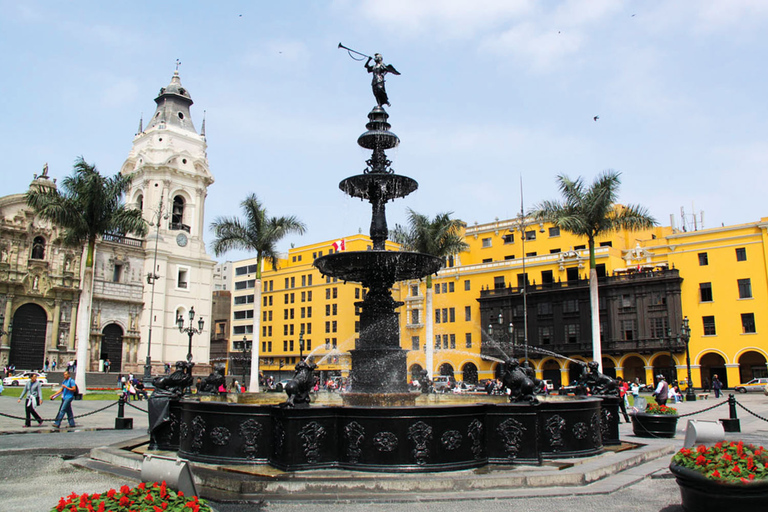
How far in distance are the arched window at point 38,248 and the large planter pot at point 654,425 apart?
5074 centimetres

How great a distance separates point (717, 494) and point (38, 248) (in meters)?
55.9

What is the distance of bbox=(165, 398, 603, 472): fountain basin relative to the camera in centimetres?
810

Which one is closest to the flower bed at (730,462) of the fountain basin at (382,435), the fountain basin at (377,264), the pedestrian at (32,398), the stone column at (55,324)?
the fountain basin at (382,435)

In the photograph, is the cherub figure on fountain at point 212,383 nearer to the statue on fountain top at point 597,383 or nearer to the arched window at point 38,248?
the statue on fountain top at point 597,383

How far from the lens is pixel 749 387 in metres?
42.8

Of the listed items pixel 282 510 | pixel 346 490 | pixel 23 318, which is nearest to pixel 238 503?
pixel 282 510

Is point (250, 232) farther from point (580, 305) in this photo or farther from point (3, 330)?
point (580, 305)

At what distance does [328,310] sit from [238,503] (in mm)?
69128

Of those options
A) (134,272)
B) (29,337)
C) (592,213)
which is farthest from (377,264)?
(134,272)

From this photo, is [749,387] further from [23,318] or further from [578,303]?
[23,318]

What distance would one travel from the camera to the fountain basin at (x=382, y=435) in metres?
8.10

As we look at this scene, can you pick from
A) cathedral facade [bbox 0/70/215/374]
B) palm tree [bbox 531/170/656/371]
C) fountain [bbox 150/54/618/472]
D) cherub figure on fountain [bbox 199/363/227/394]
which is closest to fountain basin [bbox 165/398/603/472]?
fountain [bbox 150/54/618/472]

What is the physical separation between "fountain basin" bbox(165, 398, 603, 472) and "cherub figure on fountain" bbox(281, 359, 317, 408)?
0.77 ft

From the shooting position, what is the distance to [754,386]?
140ft
